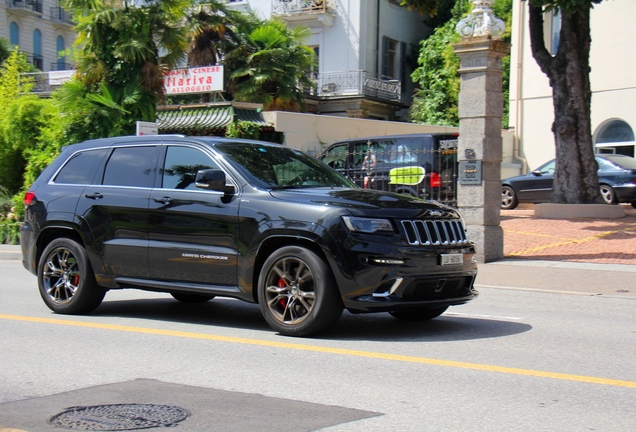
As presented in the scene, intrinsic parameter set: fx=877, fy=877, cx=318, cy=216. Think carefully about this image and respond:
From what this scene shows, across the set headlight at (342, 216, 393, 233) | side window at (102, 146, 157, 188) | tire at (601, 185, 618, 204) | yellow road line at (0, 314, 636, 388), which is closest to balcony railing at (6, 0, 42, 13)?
tire at (601, 185, 618, 204)

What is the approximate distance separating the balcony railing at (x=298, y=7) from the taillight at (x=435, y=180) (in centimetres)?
2087

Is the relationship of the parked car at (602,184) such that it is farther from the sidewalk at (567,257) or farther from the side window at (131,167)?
the side window at (131,167)

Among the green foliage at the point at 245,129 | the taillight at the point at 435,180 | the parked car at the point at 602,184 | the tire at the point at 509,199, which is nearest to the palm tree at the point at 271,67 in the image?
the green foliage at the point at 245,129

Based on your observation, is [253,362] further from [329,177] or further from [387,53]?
[387,53]

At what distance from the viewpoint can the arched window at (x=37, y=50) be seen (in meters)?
51.9

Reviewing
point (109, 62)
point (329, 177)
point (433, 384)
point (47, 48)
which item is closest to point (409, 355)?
point (433, 384)

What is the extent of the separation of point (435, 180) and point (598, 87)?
1396 centimetres

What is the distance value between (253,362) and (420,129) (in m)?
24.3

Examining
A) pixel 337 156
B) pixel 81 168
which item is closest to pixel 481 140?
pixel 337 156

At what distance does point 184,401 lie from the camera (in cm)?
564

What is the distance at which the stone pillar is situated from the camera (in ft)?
48.8

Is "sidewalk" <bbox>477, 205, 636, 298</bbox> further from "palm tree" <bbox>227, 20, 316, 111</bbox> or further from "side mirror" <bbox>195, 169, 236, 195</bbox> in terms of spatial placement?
"palm tree" <bbox>227, 20, 316, 111</bbox>

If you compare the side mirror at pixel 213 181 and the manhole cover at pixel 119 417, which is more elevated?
the side mirror at pixel 213 181

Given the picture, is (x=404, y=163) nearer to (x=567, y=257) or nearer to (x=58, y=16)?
(x=567, y=257)
